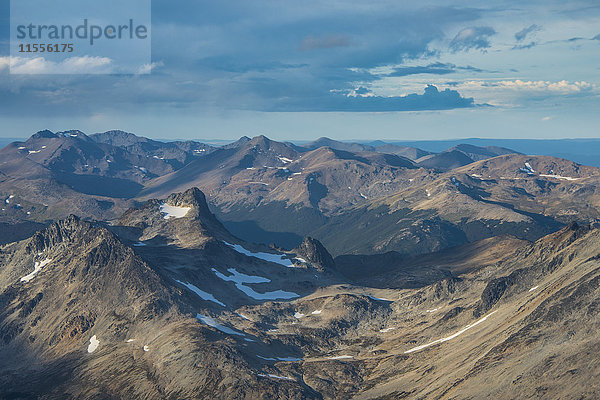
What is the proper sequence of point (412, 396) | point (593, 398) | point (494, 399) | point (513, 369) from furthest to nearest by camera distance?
point (412, 396), point (513, 369), point (494, 399), point (593, 398)

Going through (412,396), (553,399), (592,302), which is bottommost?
(412,396)

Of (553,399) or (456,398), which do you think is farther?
(456,398)

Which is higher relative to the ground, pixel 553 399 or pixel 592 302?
pixel 592 302

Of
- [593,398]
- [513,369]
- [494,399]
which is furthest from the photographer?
[513,369]

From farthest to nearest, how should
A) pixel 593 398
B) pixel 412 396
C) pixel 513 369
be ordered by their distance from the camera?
pixel 412 396 < pixel 513 369 < pixel 593 398

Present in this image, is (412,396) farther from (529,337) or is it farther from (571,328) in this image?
(571,328)

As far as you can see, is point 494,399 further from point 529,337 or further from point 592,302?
point 592,302

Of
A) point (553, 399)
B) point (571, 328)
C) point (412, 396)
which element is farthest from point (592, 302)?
point (412, 396)

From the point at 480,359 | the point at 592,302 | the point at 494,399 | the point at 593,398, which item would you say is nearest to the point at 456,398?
the point at 494,399

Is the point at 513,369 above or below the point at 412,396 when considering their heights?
above
